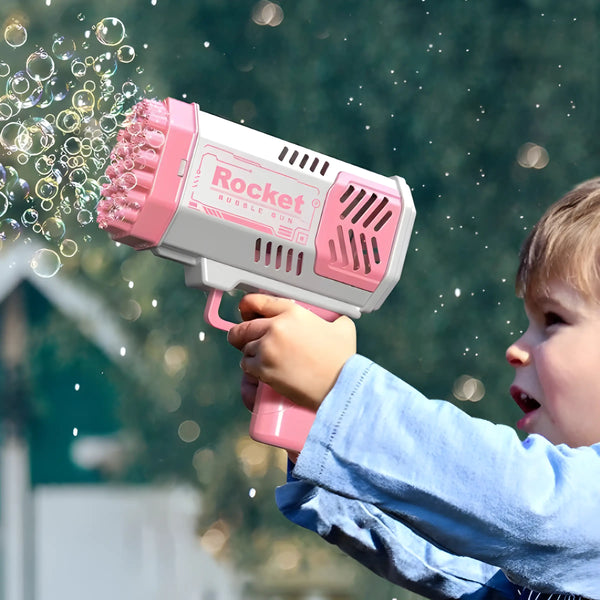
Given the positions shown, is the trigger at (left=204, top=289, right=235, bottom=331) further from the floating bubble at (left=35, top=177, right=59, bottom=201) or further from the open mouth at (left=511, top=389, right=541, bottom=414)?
the floating bubble at (left=35, top=177, right=59, bottom=201)

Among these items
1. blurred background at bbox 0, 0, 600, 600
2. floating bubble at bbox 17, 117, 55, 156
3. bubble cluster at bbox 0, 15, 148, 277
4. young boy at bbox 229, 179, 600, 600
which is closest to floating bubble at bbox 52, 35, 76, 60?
bubble cluster at bbox 0, 15, 148, 277

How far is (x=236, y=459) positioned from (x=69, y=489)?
180cm

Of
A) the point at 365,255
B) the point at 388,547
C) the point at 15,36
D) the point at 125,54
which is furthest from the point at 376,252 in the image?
the point at 15,36

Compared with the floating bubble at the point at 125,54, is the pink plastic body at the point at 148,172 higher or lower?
lower

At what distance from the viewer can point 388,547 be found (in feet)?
3.34

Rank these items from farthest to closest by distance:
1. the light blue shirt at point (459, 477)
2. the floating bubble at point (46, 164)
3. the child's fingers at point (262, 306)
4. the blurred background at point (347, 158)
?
the blurred background at point (347, 158) → the floating bubble at point (46, 164) → the child's fingers at point (262, 306) → the light blue shirt at point (459, 477)

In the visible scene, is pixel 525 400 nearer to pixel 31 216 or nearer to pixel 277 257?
pixel 277 257

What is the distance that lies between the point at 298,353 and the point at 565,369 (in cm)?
23

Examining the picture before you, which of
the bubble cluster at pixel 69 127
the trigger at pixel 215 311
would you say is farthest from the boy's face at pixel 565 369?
the bubble cluster at pixel 69 127

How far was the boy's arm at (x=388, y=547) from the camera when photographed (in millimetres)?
1010

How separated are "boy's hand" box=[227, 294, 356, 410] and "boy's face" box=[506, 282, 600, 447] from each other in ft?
0.58

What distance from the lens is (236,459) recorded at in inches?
167

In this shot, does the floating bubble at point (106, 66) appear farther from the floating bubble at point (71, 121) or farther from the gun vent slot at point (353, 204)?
the gun vent slot at point (353, 204)

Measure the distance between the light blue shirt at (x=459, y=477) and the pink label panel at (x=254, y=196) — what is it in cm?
19
